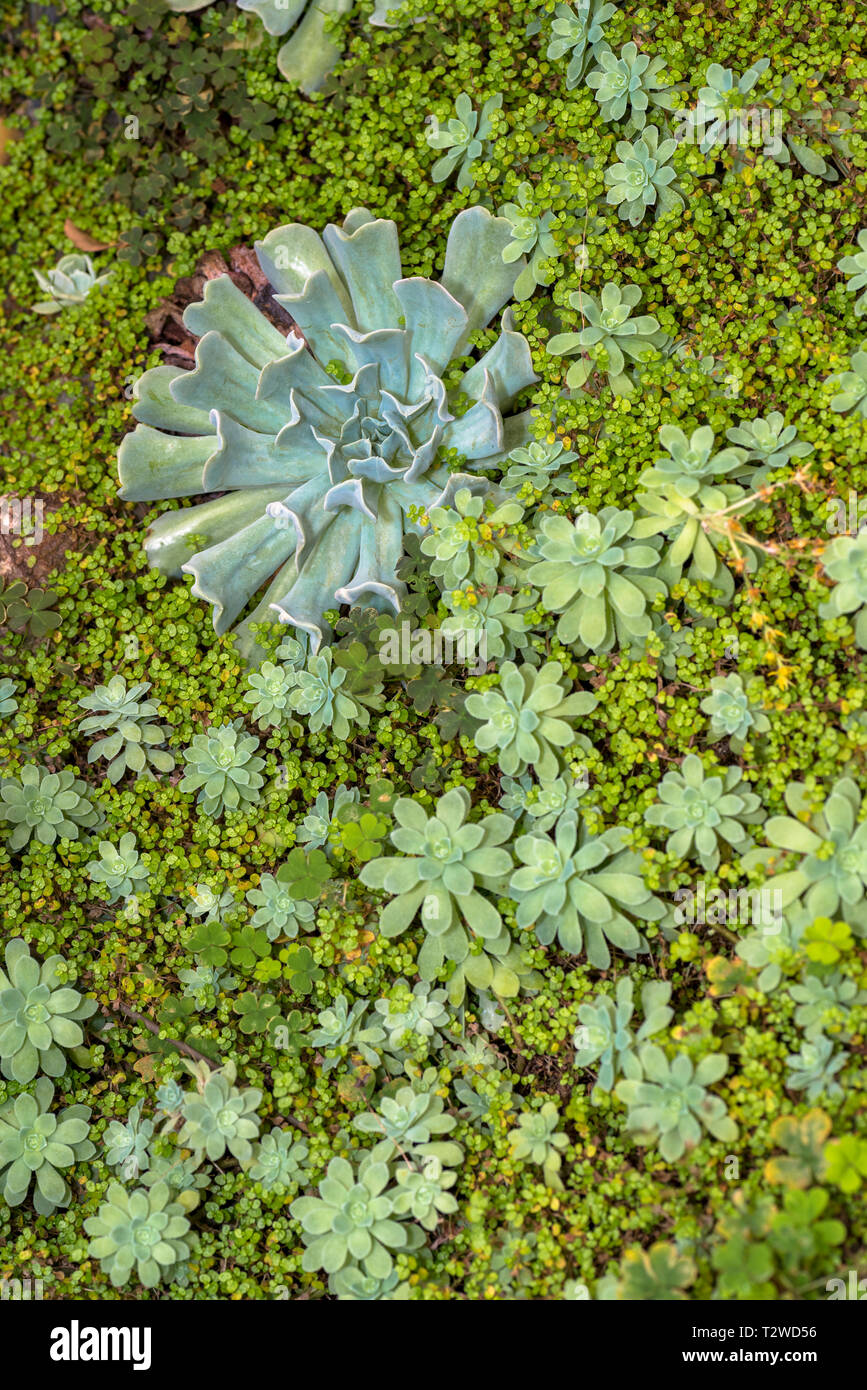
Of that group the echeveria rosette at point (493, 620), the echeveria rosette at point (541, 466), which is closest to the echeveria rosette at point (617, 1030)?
the echeveria rosette at point (493, 620)

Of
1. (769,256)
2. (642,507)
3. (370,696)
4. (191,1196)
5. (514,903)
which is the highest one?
(769,256)

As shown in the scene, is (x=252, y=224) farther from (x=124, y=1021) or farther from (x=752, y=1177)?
(x=752, y=1177)

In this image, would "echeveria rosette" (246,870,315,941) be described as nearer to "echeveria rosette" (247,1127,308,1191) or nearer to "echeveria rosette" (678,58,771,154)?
"echeveria rosette" (247,1127,308,1191)

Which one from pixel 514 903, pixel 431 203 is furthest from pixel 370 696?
pixel 431 203

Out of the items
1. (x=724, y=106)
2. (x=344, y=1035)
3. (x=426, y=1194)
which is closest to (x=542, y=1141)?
(x=426, y=1194)

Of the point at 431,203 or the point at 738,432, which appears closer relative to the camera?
the point at 738,432

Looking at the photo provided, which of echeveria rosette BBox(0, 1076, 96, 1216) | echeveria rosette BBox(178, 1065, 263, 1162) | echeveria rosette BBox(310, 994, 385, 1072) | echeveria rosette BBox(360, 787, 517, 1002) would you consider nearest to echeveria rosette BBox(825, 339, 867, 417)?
echeveria rosette BBox(360, 787, 517, 1002)

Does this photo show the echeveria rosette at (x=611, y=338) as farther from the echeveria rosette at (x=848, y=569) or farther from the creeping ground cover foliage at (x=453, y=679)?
the echeveria rosette at (x=848, y=569)

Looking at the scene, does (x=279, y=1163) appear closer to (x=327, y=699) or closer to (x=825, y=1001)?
(x=327, y=699)
